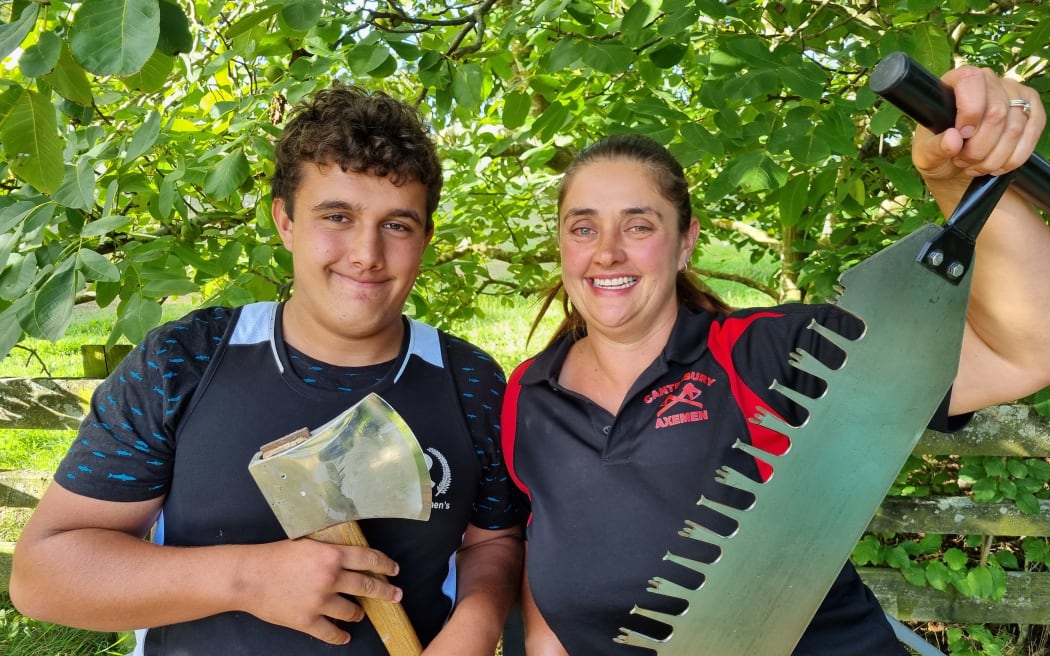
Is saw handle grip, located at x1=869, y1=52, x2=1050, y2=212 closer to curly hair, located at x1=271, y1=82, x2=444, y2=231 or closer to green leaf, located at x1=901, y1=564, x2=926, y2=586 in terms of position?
curly hair, located at x1=271, y1=82, x2=444, y2=231

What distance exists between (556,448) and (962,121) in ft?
3.60

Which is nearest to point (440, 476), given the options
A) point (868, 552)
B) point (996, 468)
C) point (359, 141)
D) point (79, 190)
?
point (359, 141)

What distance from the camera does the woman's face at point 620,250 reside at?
1.93 meters

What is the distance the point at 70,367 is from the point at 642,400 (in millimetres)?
5901

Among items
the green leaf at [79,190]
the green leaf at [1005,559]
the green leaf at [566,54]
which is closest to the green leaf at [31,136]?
the green leaf at [79,190]

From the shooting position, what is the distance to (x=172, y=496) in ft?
5.94

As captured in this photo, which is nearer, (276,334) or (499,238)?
(276,334)

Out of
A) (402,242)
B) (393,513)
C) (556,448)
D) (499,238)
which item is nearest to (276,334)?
(402,242)

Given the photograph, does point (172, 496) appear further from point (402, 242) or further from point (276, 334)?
point (402, 242)

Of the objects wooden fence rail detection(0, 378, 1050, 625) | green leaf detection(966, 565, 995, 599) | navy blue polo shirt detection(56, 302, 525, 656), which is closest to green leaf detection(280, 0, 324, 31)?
navy blue polo shirt detection(56, 302, 525, 656)

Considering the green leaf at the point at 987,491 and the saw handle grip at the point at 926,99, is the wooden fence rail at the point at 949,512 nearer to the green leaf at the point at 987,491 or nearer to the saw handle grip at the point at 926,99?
the green leaf at the point at 987,491

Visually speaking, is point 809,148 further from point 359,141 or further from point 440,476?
point 440,476

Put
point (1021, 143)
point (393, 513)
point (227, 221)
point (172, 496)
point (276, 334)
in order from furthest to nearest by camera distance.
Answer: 1. point (227, 221)
2. point (276, 334)
3. point (172, 496)
4. point (393, 513)
5. point (1021, 143)

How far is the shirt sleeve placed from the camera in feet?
6.51
